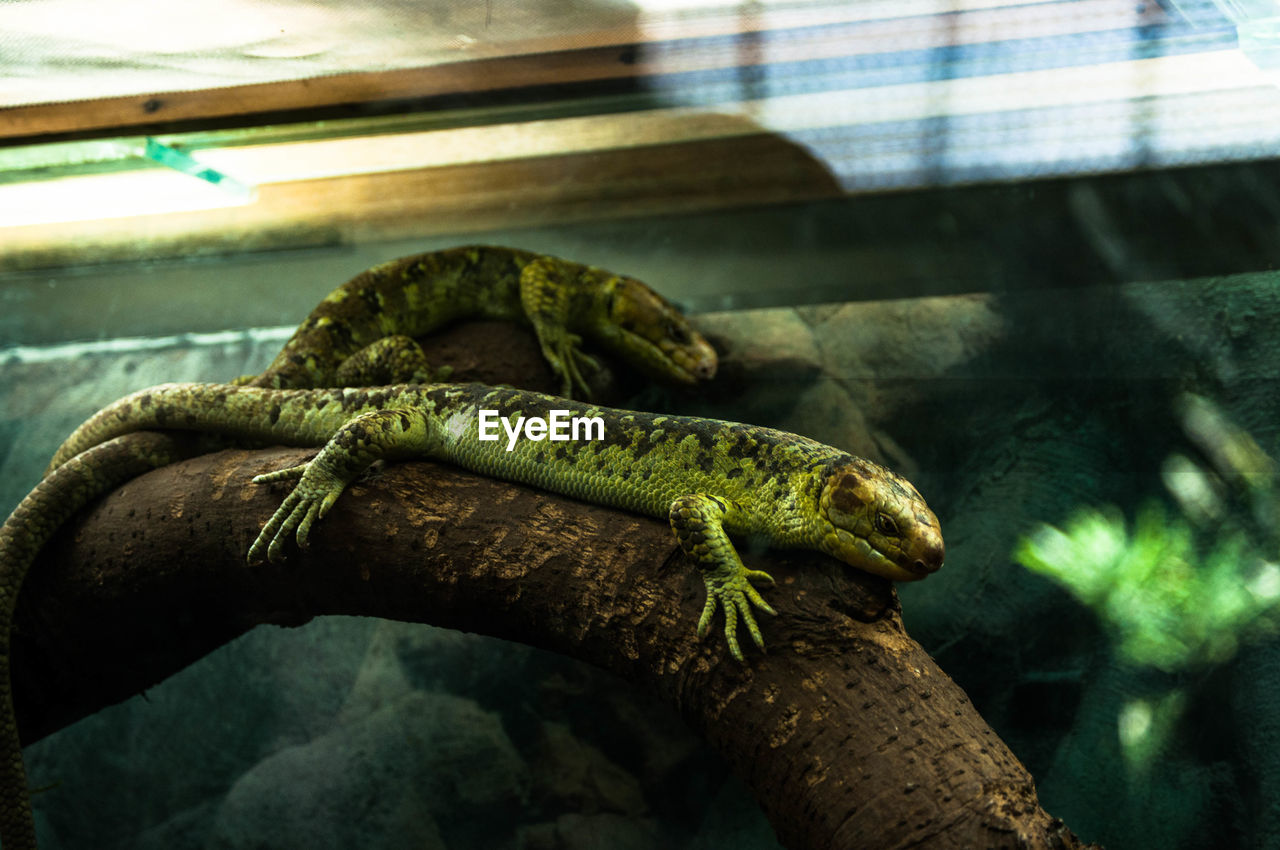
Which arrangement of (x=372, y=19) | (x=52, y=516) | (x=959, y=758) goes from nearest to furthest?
(x=959, y=758)
(x=372, y=19)
(x=52, y=516)

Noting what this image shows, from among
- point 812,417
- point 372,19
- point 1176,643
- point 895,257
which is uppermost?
point 372,19

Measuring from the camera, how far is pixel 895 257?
3932 mm

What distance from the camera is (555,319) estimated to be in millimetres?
4070

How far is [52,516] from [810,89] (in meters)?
3.59

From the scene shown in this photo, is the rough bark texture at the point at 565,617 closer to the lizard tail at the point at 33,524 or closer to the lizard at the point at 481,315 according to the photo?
the lizard tail at the point at 33,524

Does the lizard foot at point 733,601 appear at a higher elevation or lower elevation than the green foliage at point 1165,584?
higher

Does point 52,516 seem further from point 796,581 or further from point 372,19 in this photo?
point 796,581

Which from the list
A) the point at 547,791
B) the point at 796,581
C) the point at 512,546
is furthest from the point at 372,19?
the point at 547,791

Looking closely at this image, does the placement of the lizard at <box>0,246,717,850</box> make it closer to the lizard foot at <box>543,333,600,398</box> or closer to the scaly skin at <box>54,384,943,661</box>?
the lizard foot at <box>543,333,600,398</box>

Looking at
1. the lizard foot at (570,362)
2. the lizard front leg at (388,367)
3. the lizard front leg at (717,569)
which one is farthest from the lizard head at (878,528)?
the lizard front leg at (388,367)

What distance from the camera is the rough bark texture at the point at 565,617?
2000 millimetres

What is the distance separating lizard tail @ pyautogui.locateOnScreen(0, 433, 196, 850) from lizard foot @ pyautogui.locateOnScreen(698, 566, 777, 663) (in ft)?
8.07

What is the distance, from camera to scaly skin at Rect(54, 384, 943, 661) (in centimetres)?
229

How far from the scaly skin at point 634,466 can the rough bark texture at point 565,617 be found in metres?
0.08
